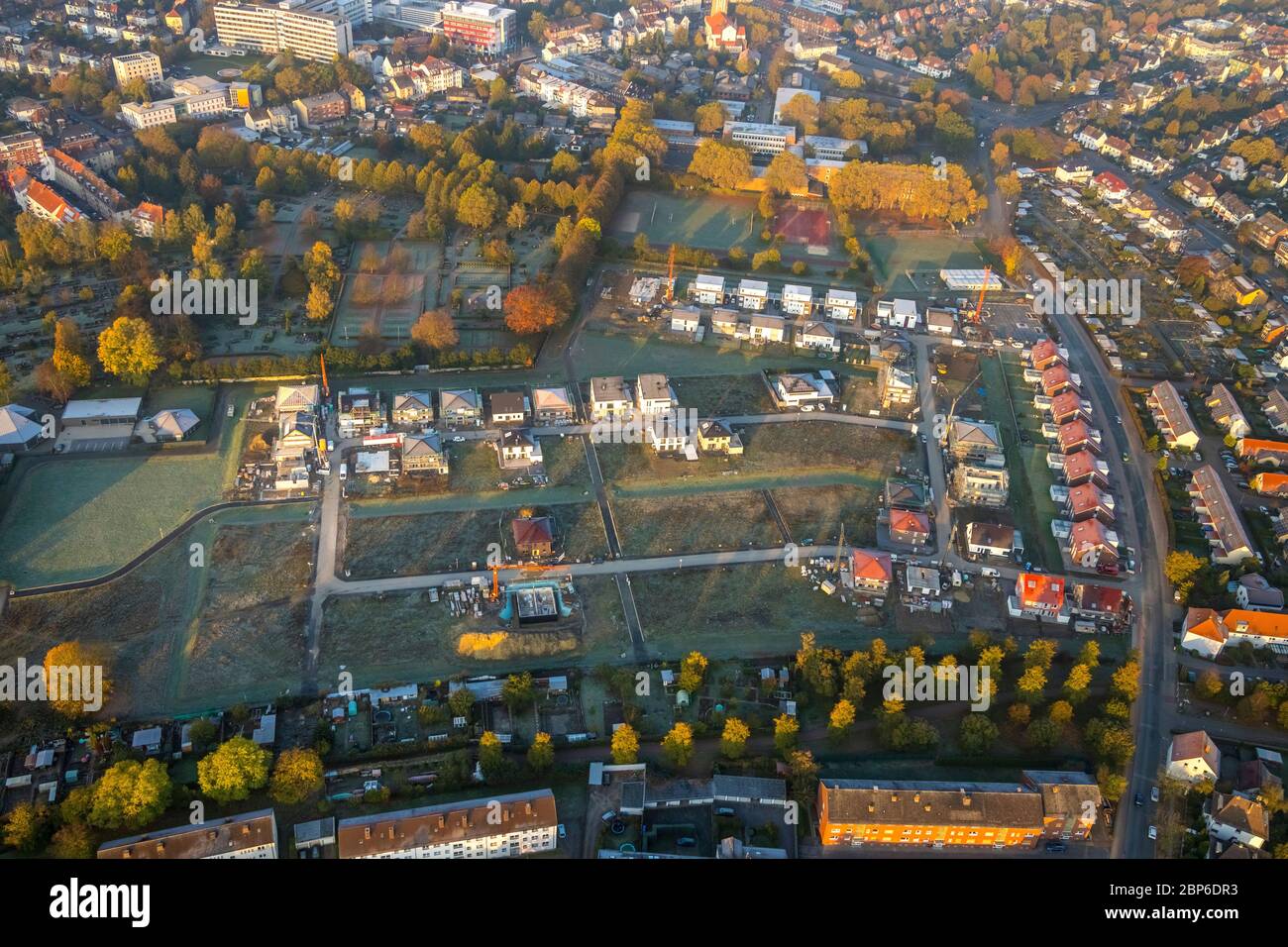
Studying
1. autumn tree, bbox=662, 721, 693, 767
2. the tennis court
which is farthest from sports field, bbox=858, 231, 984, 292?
autumn tree, bbox=662, 721, 693, 767

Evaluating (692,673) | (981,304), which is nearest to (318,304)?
(692,673)

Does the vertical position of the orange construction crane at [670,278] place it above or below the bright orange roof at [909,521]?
above

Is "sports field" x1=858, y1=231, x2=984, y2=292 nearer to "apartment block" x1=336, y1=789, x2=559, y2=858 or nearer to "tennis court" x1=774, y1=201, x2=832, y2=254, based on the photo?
"tennis court" x1=774, y1=201, x2=832, y2=254

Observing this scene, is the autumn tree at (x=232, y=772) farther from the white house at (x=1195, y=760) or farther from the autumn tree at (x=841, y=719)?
the white house at (x=1195, y=760)

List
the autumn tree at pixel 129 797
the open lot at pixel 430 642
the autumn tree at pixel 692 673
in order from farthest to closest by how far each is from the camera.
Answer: the open lot at pixel 430 642
the autumn tree at pixel 692 673
the autumn tree at pixel 129 797

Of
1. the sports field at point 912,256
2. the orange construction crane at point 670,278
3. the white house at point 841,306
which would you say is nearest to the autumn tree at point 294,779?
the orange construction crane at point 670,278
